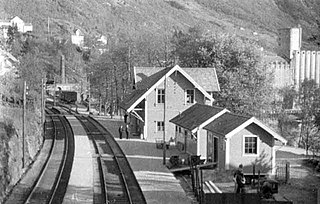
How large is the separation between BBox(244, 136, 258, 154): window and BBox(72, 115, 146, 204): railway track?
6.00 metres

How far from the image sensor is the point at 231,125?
3083 cm

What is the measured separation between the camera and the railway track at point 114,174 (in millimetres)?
24641

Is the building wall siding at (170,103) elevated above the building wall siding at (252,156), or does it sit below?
above

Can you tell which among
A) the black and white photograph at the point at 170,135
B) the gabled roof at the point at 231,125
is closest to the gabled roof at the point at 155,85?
the black and white photograph at the point at 170,135

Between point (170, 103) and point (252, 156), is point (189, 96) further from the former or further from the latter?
point (252, 156)

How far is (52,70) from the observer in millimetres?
120562

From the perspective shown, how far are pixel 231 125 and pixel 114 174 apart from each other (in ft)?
21.5

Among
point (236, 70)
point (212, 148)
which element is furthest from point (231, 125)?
point (236, 70)

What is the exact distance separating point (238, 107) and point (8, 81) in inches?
823

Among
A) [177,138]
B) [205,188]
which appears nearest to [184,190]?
[205,188]

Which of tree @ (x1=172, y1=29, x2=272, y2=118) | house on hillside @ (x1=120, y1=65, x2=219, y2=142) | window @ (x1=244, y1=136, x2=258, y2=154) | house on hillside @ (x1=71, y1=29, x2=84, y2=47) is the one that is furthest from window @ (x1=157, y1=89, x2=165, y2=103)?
house on hillside @ (x1=71, y1=29, x2=84, y2=47)

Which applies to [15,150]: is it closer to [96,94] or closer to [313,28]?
[313,28]

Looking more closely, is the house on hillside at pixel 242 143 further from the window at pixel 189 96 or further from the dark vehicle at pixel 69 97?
the dark vehicle at pixel 69 97

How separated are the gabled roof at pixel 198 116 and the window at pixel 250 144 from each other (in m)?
3.74
